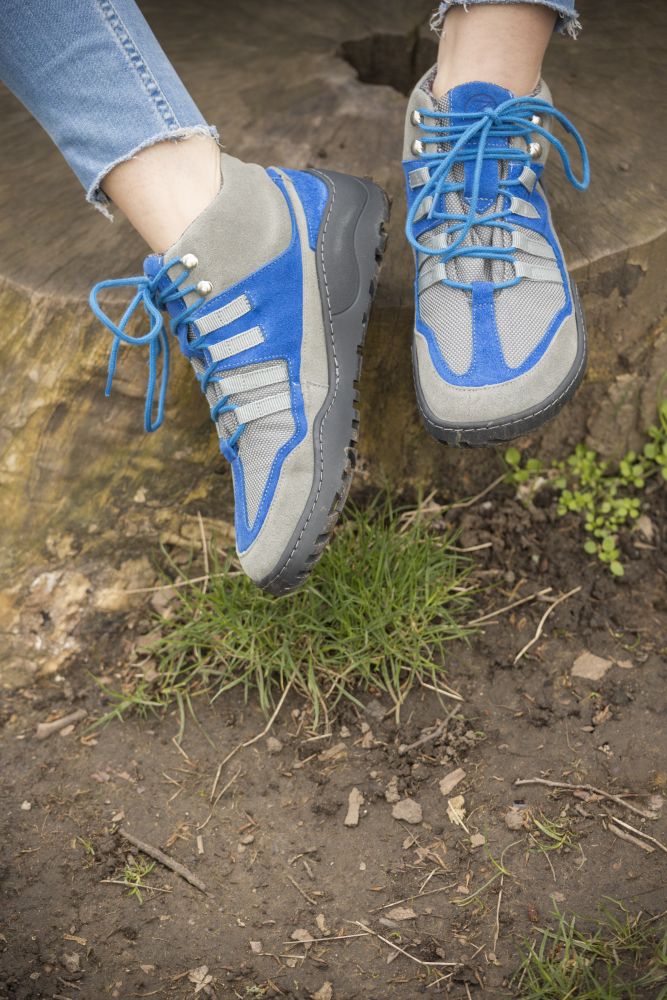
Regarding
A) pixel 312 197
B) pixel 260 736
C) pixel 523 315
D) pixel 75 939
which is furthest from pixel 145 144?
pixel 75 939

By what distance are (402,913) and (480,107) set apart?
1.37 m

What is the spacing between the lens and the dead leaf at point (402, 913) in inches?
58.8

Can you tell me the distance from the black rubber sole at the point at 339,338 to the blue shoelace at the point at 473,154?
0.34 feet

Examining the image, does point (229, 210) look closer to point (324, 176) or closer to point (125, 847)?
point (324, 176)

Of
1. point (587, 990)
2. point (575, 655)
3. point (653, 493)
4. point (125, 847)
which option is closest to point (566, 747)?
point (575, 655)

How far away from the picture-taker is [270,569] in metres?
1.54

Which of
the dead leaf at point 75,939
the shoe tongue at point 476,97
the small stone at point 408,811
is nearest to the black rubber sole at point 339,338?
the shoe tongue at point 476,97

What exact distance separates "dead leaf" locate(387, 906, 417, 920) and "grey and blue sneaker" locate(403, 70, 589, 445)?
0.78 m

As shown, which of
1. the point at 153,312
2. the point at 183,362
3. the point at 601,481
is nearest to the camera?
the point at 153,312

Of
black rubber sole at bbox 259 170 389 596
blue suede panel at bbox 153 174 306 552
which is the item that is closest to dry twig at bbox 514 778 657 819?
black rubber sole at bbox 259 170 389 596

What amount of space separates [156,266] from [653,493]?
115 cm

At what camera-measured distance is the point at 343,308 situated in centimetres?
166

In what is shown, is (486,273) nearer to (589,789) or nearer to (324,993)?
(589,789)

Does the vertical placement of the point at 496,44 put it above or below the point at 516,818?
above
